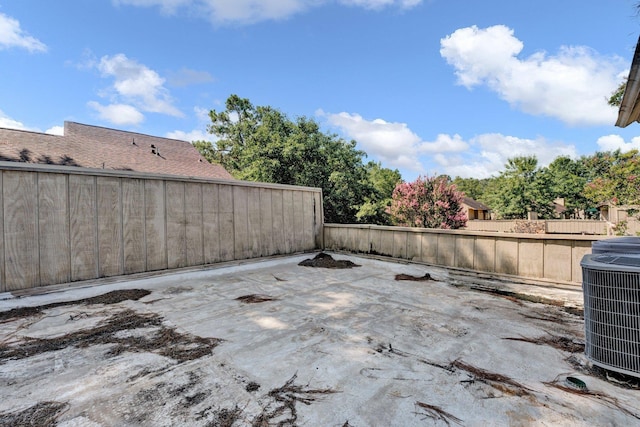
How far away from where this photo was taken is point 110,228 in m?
3.85

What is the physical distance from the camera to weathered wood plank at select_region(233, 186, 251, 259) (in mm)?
5230

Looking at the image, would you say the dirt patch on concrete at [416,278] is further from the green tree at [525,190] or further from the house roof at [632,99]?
the green tree at [525,190]

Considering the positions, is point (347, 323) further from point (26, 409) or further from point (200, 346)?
point (26, 409)

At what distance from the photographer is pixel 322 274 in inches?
179

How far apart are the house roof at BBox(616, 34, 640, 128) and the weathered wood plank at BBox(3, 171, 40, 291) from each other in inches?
226

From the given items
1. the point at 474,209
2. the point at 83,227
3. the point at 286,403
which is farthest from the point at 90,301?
the point at 474,209

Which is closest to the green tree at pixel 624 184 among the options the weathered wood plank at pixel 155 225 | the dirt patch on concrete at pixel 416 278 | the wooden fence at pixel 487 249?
the wooden fence at pixel 487 249

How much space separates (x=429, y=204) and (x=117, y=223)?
866cm

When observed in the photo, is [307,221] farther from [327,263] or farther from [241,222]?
[241,222]

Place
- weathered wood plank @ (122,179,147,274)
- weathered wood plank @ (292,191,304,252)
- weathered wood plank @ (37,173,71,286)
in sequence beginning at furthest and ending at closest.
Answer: weathered wood plank @ (292,191,304,252)
weathered wood plank @ (122,179,147,274)
weathered wood plank @ (37,173,71,286)

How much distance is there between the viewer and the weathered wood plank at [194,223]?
4609 millimetres

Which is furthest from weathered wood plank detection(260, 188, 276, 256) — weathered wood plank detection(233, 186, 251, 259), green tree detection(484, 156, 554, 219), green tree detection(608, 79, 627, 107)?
green tree detection(484, 156, 554, 219)

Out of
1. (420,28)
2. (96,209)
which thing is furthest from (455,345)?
(420,28)

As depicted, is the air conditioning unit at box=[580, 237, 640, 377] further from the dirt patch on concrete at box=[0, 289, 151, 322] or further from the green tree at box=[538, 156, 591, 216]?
the green tree at box=[538, 156, 591, 216]
